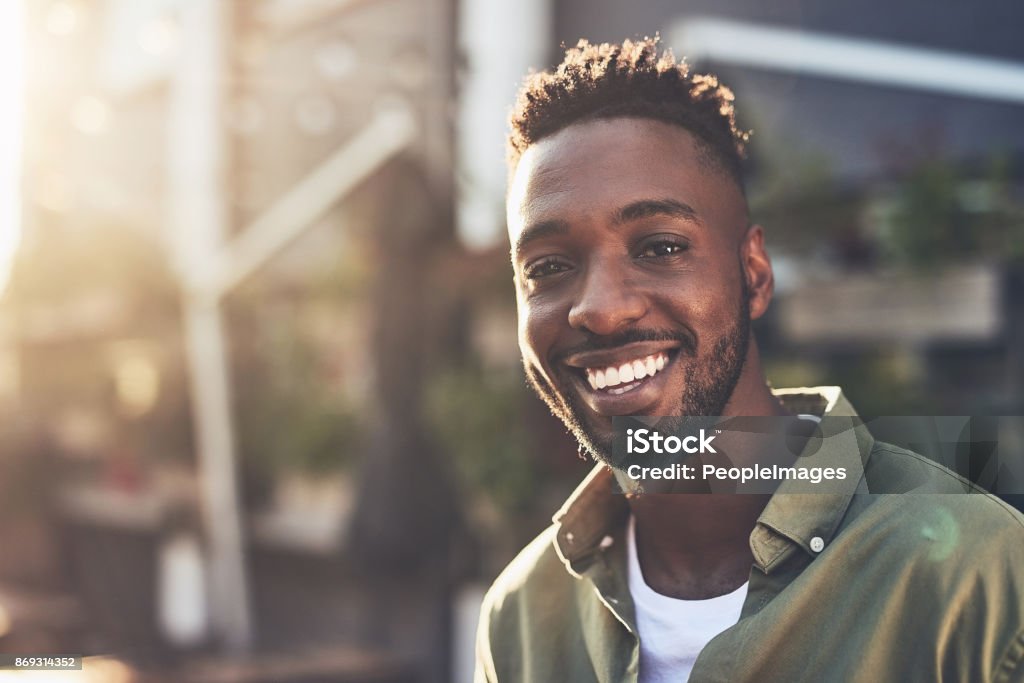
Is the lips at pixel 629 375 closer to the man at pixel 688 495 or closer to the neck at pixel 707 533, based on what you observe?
the man at pixel 688 495

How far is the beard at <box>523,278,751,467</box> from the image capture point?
156 centimetres

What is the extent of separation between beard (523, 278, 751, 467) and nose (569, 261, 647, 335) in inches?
1.0

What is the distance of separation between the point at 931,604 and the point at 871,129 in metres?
3.60

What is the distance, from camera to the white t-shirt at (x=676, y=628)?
1.55 meters

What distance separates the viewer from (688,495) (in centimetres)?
166

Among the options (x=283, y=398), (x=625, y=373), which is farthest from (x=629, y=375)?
(x=283, y=398)

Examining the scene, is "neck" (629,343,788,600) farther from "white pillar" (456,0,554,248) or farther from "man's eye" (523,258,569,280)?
"white pillar" (456,0,554,248)

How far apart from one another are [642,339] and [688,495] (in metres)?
0.30

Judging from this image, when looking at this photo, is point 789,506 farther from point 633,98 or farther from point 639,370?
point 633,98

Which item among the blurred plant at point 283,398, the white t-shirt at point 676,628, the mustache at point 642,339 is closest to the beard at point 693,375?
the mustache at point 642,339

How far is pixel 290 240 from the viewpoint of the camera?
6.28 meters

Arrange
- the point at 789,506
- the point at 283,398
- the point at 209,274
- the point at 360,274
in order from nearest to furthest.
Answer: the point at 789,506
the point at 360,274
the point at 283,398
the point at 209,274

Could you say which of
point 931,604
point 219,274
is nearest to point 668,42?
point 219,274

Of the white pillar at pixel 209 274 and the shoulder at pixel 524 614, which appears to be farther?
the white pillar at pixel 209 274
